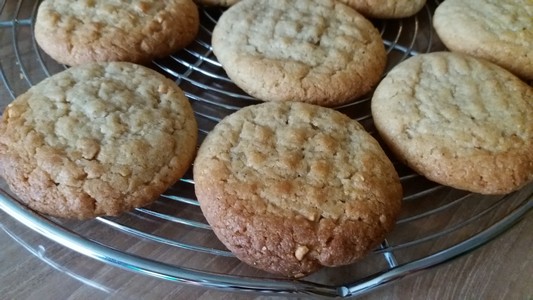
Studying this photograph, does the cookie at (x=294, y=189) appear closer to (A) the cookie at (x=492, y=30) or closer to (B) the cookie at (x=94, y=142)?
(B) the cookie at (x=94, y=142)

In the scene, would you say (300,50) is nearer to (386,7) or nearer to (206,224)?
(386,7)

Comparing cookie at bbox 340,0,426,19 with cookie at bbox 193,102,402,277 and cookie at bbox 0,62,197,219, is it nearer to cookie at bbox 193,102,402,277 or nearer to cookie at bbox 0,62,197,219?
cookie at bbox 193,102,402,277

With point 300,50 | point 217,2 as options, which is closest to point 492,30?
point 300,50

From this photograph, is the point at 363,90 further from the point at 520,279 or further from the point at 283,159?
the point at 520,279

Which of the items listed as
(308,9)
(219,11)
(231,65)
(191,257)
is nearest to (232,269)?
(191,257)

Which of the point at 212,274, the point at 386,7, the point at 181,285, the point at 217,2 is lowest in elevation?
the point at 181,285
